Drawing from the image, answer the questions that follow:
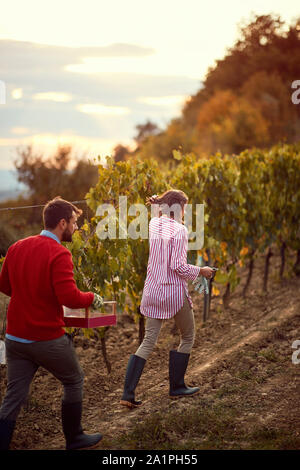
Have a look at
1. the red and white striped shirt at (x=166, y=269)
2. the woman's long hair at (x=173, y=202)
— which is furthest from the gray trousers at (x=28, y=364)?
the woman's long hair at (x=173, y=202)

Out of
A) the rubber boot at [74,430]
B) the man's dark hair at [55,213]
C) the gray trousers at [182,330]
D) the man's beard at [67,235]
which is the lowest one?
the rubber boot at [74,430]

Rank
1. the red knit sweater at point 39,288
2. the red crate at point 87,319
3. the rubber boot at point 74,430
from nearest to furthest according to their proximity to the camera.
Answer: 1. the red knit sweater at point 39,288
2. the rubber boot at point 74,430
3. the red crate at point 87,319

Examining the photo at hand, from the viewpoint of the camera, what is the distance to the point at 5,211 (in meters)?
5.31

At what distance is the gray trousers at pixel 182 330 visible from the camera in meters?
4.93

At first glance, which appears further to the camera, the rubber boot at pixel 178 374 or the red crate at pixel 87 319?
the rubber boot at pixel 178 374

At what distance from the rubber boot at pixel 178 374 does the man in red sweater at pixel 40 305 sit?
1.37m

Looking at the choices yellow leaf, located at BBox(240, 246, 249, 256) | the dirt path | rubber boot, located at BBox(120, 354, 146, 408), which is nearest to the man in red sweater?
the dirt path

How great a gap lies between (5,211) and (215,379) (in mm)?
2605

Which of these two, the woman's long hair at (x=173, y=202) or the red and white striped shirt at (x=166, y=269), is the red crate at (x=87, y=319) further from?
the woman's long hair at (x=173, y=202)

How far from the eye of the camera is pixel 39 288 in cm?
372

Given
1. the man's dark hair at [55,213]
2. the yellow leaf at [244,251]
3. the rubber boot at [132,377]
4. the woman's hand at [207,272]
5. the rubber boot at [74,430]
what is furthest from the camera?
the yellow leaf at [244,251]

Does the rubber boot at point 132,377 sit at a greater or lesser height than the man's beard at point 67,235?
lesser

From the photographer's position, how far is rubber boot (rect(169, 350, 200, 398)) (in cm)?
512

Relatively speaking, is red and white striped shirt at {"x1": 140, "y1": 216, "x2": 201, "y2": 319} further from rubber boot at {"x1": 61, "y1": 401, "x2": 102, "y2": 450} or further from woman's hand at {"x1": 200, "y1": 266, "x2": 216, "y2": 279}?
rubber boot at {"x1": 61, "y1": 401, "x2": 102, "y2": 450}
